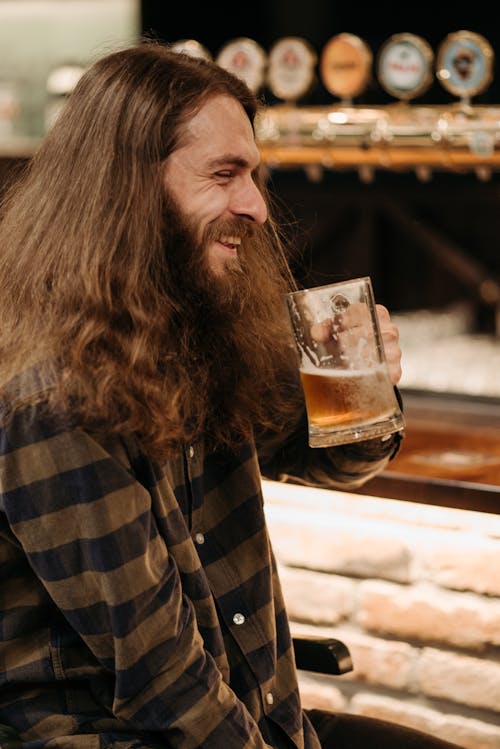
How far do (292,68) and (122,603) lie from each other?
2.18 metres

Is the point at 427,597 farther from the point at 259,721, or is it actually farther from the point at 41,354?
the point at 41,354

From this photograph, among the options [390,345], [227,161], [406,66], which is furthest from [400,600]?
[406,66]

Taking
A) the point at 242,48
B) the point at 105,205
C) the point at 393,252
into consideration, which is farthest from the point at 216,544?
the point at 393,252

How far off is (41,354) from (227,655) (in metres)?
0.54

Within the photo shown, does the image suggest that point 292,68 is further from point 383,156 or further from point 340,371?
point 340,371

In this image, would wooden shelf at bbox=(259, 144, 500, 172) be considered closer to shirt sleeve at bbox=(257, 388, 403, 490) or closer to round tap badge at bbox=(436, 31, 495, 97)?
round tap badge at bbox=(436, 31, 495, 97)

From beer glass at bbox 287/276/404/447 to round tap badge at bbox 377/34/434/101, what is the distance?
146 cm

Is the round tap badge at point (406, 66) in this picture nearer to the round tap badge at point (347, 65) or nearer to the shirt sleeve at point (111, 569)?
the round tap badge at point (347, 65)

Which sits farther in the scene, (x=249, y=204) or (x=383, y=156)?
(x=383, y=156)

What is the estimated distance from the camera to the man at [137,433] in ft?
4.58

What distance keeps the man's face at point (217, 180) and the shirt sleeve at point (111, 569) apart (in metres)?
0.39

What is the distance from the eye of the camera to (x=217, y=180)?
5.27 ft

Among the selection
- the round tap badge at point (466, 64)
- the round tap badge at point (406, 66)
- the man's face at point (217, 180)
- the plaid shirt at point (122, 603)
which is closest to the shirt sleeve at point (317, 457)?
the plaid shirt at point (122, 603)

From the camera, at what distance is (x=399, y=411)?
1789 mm
